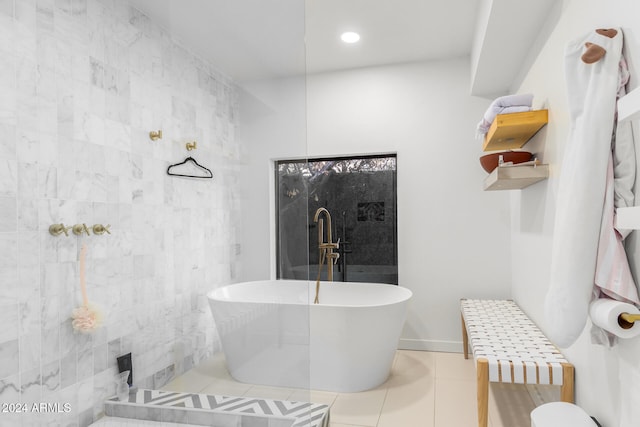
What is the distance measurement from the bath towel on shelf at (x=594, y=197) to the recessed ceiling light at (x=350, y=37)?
218 centimetres

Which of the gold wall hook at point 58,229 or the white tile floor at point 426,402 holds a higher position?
the gold wall hook at point 58,229

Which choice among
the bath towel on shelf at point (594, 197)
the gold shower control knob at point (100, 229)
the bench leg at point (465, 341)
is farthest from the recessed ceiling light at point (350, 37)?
the gold shower control knob at point (100, 229)

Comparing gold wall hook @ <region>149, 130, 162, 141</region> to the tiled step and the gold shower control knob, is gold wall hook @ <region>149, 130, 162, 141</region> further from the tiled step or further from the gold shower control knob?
the tiled step

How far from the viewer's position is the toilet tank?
58.0 inches

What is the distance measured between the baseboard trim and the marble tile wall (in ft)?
9.68

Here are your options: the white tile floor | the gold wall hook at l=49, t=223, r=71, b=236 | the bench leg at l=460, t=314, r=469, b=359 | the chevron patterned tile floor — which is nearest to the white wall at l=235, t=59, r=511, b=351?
the bench leg at l=460, t=314, r=469, b=359

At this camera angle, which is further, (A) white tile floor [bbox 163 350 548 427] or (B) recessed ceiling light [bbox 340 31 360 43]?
(B) recessed ceiling light [bbox 340 31 360 43]

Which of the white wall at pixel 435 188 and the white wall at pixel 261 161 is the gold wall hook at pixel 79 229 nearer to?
the white wall at pixel 261 161

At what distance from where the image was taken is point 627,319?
44.7 inches

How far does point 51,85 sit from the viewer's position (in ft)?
2.67

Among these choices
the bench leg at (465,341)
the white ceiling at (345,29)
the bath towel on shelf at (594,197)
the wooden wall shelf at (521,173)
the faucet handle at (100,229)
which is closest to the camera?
the faucet handle at (100,229)

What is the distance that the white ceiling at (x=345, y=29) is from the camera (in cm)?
107

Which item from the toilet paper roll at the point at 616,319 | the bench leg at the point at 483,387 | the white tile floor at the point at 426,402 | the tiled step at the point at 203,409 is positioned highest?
the toilet paper roll at the point at 616,319

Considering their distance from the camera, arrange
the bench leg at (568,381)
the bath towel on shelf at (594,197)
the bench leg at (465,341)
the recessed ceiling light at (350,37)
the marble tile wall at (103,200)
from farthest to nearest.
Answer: the bench leg at (465,341), the recessed ceiling light at (350,37), the bench leg at (568,381), the bath towel on shelf at (594,197), the marble tile wall at (103,200)
